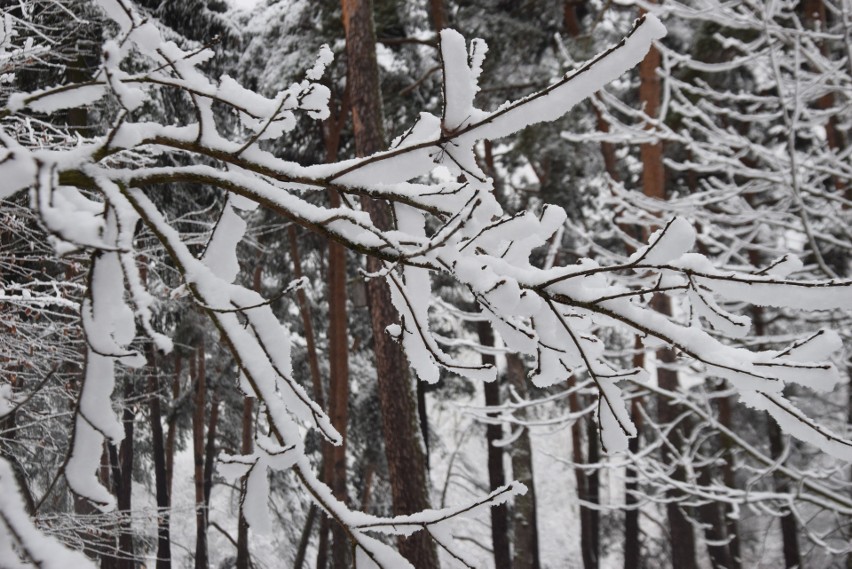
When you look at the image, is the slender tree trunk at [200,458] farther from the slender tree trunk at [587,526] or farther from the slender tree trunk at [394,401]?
the slender tree trunk at [394,401]

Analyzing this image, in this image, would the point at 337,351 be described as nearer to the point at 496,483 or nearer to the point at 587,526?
the point at 496,483

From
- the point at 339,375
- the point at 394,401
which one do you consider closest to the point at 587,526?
the point at 339,375

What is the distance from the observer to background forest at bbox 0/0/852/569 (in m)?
1.10

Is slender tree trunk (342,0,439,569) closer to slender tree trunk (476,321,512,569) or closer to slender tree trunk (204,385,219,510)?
slender tree trunk (476,321,512,569)

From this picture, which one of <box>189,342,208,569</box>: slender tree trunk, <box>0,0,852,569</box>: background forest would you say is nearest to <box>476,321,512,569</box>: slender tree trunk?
<box>0,0,852,569</box>: background forest

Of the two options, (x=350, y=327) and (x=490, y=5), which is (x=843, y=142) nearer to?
(x=490, y=5)

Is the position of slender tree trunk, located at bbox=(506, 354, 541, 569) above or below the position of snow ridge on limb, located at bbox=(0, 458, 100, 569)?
below

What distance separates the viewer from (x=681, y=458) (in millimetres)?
3836

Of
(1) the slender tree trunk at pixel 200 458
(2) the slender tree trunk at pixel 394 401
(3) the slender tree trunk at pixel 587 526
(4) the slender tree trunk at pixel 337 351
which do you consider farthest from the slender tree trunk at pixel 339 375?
(3) the slender tree trunk at pixel 587 526

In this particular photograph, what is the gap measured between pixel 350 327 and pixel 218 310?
12.6m

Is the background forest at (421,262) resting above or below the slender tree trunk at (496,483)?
above

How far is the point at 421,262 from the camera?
109 cm

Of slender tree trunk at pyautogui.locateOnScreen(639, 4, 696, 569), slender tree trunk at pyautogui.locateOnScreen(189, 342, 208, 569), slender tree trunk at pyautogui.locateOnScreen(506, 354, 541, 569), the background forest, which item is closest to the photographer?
the background forest

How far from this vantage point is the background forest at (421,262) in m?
1.10
